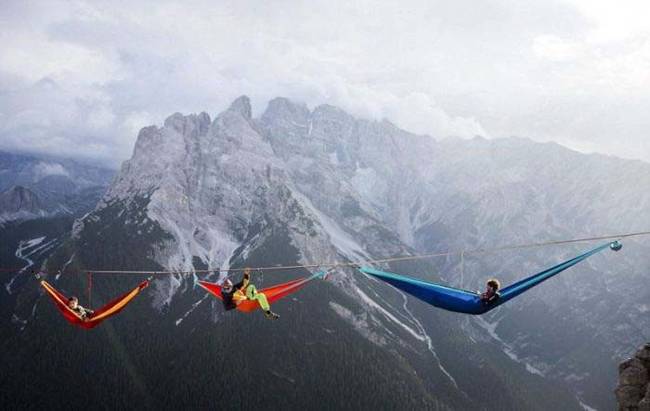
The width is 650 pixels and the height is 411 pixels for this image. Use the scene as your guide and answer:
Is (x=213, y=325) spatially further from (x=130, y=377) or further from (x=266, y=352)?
(x=130, y=377)

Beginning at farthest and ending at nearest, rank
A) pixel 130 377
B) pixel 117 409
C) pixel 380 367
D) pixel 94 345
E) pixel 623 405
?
pixel 380 367 → pixel 94 345 → pixel 130 377 → pixel 117 409 → pixel 623 405

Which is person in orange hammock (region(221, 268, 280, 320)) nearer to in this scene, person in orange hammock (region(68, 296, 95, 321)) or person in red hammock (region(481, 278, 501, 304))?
person in orange hammock (region(68, 296, 95, 321))

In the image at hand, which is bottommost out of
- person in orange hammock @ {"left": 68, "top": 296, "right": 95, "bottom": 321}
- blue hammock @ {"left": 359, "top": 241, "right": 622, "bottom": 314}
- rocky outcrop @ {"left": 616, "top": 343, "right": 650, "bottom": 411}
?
person in orange hammock @ {"left": 68, "top": 296, "right": 95, "bottom": 321}

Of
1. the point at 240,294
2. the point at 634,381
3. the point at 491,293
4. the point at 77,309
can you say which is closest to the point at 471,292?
the point at 491,293

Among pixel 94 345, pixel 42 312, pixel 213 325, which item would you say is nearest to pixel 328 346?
pixel 213 325

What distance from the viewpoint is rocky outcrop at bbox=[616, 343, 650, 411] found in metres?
24.0

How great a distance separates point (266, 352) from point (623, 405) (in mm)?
164074

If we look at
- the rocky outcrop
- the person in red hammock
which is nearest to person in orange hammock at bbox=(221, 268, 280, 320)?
the person in red hammock

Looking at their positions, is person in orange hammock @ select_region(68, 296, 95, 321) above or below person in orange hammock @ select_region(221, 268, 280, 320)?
below

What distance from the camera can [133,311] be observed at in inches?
7539

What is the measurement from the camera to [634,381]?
80.5ft

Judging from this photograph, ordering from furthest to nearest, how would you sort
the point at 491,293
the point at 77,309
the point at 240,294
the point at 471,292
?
the point at 77,309
the point at 240,294
the point at 471,292
the point at 491,293

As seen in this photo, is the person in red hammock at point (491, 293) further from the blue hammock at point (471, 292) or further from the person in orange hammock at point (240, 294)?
the person in orange hammock at point (240, 294)

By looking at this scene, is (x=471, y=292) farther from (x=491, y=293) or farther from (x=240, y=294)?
(x=240, y=294)
